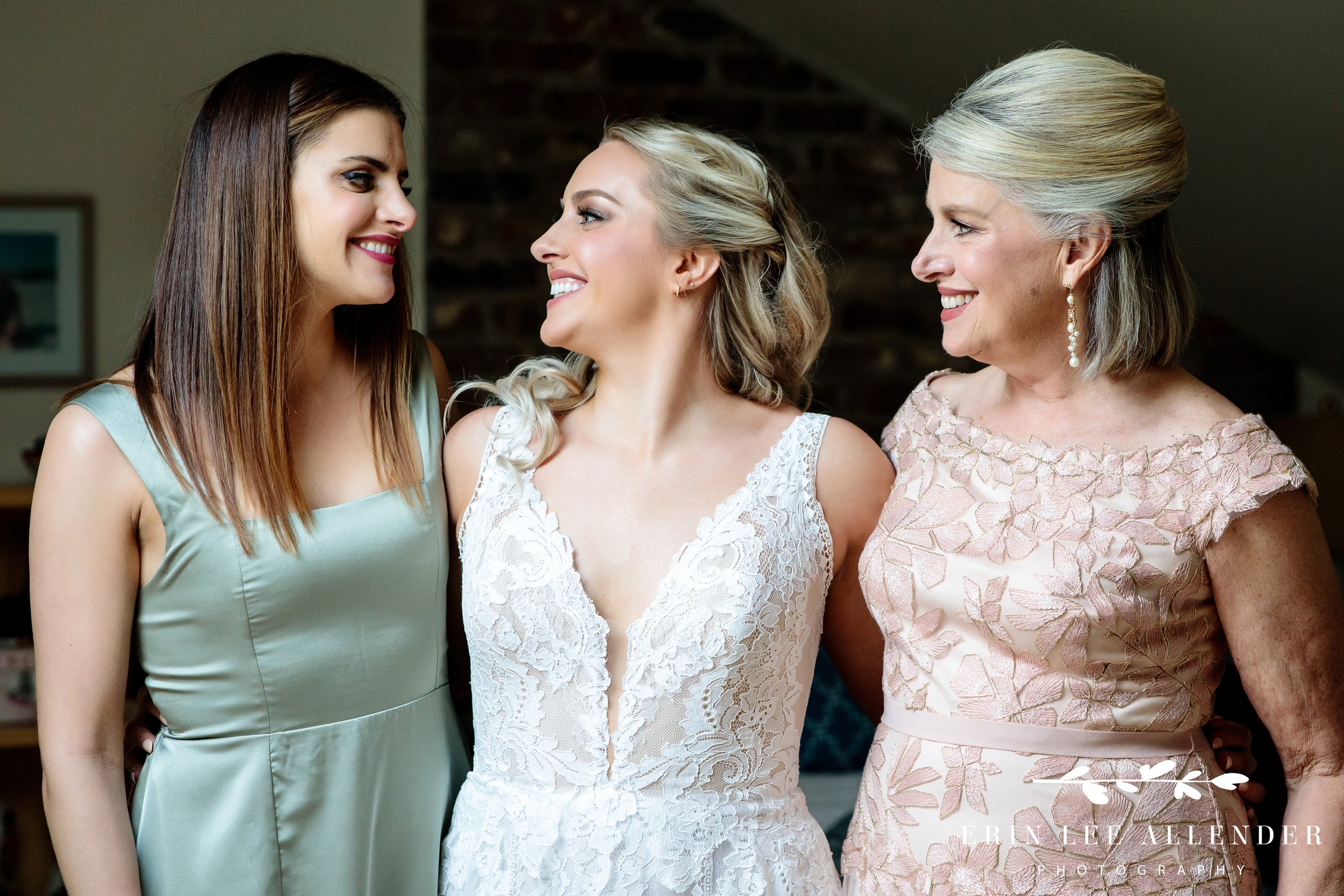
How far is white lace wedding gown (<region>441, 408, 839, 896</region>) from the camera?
168 centimetres

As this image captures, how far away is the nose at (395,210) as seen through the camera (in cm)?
171

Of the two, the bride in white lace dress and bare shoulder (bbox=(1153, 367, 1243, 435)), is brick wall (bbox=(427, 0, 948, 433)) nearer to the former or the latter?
the bride in white lace dress

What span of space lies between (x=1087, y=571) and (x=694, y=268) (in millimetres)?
747

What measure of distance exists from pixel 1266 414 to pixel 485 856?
3.85 m

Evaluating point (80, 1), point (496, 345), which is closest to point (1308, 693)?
point (80, 1)

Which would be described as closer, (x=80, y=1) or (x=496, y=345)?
(x=80, y=1)

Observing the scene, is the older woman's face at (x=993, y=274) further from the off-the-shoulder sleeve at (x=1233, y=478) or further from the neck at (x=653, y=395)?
the neck at (x=653, y=395)

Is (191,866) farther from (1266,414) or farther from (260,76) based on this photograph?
(1266,414)

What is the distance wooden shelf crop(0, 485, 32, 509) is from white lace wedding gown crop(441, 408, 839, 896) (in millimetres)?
1891

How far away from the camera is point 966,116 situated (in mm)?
1634

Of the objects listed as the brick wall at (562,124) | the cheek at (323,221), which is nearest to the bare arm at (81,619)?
the cheek at (323,221)

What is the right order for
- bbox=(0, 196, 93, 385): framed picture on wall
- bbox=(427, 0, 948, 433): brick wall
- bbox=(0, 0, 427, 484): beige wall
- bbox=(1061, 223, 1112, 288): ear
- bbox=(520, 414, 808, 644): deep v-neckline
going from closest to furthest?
bbox=(1061, 223, 1112, 288): ear < bbox=(520, 414, 808, 644): deep v-neckline < bbox=(0, 0, 427, 484): beige wall < bbox=(0, 196, 93, 385): framed picture on wall < bbox=(427, 0, 948, 433): brick wall

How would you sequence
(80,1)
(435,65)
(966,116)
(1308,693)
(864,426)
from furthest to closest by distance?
(864,426) → (435,65) → (80,1) → (966,116) → (1308,693)

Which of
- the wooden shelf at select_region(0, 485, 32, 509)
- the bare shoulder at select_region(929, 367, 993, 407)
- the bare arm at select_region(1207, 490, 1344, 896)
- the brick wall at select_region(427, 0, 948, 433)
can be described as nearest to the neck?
the bare shoulder at select_region(929, 367, 993, 407)
